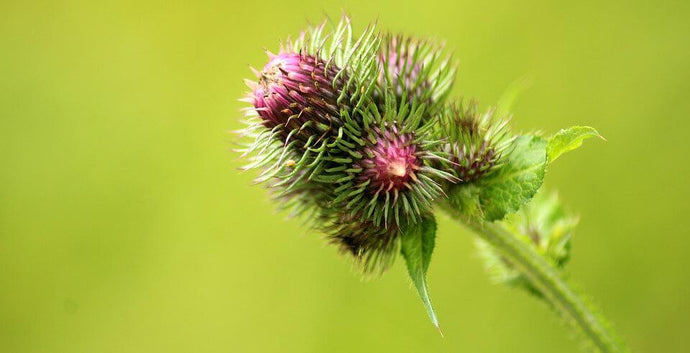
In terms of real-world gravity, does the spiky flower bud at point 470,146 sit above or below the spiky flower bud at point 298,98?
below

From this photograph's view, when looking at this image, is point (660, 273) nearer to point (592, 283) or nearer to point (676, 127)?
point (592, 283)

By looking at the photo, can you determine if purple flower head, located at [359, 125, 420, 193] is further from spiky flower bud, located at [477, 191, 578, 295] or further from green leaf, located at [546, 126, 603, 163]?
spiky flower bud, located at [477, 191, 578, 295]

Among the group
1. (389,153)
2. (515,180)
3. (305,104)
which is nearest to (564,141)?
(515,180)

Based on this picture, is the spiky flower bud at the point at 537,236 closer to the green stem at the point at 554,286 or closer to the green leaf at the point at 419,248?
the green stem at the point at 554,286

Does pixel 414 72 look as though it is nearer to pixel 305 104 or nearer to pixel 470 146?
Result: pixel 470 146

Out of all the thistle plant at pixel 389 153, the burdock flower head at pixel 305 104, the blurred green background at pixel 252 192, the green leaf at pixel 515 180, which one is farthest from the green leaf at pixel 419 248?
the blurred green background at pixel 252 192

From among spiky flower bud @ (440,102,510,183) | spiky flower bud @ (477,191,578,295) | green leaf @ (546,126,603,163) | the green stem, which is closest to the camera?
green leaf @ (546,126,603,163)

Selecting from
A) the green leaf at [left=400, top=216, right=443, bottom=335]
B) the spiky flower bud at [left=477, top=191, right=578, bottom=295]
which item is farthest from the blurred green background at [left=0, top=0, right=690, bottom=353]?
the green leaf at [left=400, top=216, right=443, bottom=335]
